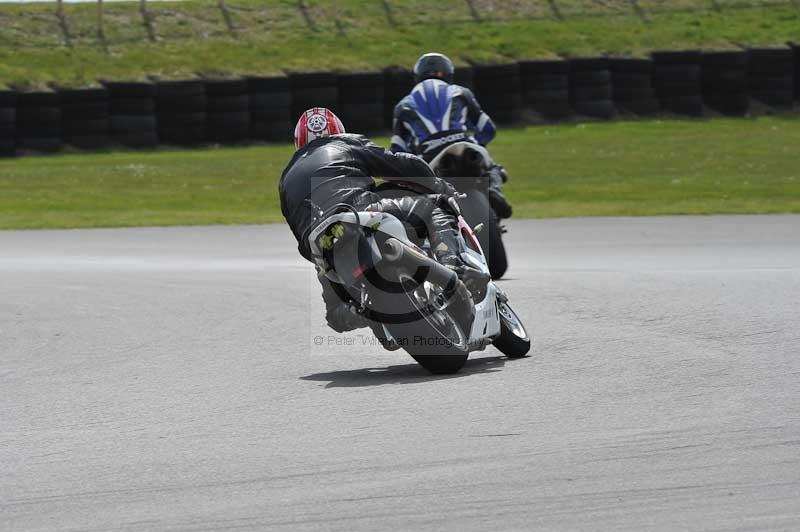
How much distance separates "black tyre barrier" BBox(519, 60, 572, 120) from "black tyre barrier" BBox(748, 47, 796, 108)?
3.57 m

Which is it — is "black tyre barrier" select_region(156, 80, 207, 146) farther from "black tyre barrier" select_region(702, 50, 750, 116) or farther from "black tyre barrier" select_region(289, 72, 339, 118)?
"black tyre barrier" select_region(702, 50, 750, 116)

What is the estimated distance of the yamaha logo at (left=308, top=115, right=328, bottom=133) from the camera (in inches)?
282

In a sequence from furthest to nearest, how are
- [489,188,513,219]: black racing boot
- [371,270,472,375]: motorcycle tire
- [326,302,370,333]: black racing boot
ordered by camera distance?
[489,188,513,219]: black racing boot < [326,302,370,333]: black racing boot < [371,270,472,375]: motorcycle tire

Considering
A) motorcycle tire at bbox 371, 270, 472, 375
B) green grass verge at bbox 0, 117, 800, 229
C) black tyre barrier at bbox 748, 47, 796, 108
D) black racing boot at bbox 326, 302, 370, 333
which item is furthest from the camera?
black tyre barrier at bbox 748, 47, 796, 108

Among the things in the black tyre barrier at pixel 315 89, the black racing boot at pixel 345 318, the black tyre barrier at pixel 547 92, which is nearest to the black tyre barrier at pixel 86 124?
the black tyre barrier at pixel 315 89

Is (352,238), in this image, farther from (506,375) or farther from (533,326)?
(533,326)

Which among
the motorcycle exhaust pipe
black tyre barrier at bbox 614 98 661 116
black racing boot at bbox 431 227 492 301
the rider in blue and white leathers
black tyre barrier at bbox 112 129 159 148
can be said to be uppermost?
the motorcycle exhaust pipe

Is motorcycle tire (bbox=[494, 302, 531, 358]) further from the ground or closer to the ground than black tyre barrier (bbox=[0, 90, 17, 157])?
further from the ground

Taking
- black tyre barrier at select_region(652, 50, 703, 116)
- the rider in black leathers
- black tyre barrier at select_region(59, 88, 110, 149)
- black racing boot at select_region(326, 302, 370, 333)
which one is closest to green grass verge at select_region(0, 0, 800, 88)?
black tyre barrier at select_region(652, 50, 703, 116)

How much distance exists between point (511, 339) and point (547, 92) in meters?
21.0

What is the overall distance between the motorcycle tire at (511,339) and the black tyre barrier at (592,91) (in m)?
20.4

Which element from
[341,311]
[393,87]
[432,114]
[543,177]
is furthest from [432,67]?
[393,87]

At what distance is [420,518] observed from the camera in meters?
4.02

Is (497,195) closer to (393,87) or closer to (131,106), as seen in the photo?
(393,87)
